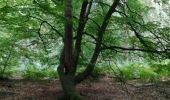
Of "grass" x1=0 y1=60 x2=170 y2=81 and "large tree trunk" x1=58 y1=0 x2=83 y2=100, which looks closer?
"large tree trunk" x1=58 y1=0 x2=83 y2=100

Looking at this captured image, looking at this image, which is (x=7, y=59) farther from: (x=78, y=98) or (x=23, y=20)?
(x=78, y=98)

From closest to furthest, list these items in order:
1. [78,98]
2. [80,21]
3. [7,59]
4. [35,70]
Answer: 1. [78,98]
2. [80,21]
3. [7,59]
4. [35,70]

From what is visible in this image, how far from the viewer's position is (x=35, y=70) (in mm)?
16859

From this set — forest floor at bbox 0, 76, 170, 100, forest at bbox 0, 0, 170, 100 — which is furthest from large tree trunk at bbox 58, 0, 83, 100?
forest floor at bbox 0, 76, 170, 100

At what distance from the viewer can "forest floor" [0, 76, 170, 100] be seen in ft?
35.8

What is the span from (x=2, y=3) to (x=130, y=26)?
4.27 metres

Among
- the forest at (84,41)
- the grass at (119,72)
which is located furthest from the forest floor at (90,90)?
the grass at (119,72)

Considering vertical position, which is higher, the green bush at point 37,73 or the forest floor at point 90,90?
the green bush at point 37,73

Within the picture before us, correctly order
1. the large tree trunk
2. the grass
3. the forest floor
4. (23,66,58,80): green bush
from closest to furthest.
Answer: the large tree trunk → the forest floor → the grass → (23,66,58,80): green bush

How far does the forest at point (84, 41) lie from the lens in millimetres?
10055

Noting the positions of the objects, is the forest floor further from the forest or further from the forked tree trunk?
the forked tree trunk

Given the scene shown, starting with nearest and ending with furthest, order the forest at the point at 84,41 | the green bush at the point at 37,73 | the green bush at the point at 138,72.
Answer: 1. the forest at the point at 84,41
2. the green bush at the point at 138,72
3. the green bush at the point at 37,73

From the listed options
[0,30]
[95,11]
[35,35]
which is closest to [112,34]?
[95,11]

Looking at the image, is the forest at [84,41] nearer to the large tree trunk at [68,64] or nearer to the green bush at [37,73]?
the large tree trunk at [68,64]
